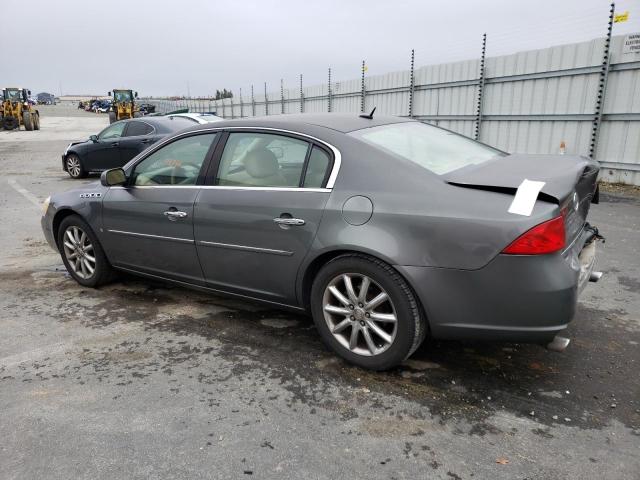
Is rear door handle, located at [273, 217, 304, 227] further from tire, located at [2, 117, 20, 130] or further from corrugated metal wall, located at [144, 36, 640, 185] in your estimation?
tire, located at [2, 117, 20, 130]

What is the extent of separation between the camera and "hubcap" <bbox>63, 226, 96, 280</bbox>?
182 inches

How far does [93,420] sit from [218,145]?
1.98m

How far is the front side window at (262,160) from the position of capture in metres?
3.32

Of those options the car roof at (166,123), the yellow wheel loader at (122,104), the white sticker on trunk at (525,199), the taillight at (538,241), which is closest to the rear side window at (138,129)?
the car roof at (166,123)

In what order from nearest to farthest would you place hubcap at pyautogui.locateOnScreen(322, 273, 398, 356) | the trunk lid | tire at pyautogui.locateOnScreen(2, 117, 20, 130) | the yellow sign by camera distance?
the trunk lid → hubcap at pyautogui.locateOnScreen(322, 273, 398, 356) → the yellow sign → tire at pyautogui.locateOnScreen(2, 117, 20, 130)

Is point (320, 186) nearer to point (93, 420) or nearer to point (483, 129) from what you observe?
point (93, 420)

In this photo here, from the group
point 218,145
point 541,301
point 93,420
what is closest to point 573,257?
point 541,301

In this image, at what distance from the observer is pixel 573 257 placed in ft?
8.96

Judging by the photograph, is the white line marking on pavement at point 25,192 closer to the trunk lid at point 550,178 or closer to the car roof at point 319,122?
the car roof at point 319,122

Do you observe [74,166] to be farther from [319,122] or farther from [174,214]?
[319,122]

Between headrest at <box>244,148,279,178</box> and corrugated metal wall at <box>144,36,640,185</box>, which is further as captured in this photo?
corrugated metal wall at <box>144,36,640,185</box>

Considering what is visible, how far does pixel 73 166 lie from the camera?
1281 cm

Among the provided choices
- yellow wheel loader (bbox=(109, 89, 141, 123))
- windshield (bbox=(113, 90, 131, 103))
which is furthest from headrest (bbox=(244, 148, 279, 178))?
windshield (bbox=(113, 90, 131, 103))

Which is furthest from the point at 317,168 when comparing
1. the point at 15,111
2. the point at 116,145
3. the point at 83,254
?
the point at 15,111
